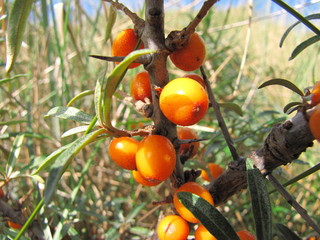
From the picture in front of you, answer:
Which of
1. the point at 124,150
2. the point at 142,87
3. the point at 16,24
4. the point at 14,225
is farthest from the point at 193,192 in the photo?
the point at 14,225

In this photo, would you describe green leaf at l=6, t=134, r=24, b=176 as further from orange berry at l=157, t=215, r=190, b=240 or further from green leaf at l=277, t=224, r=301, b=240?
green leaf at l=277, t=224, r=301, b=240

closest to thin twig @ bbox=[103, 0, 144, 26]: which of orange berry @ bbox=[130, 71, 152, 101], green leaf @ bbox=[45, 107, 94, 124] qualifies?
orange berry @ bbox=[130, 71, 152, 101]

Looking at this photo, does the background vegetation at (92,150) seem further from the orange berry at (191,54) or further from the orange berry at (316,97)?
the orange berry at (316,97)

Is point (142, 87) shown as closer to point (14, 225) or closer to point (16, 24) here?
point (16, 24)

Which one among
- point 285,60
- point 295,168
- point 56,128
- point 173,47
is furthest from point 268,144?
point 285,60

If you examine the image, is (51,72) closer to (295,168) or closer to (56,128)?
(56,128)

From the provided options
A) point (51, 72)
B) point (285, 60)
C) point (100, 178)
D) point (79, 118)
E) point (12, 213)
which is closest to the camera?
point (79, 118)
